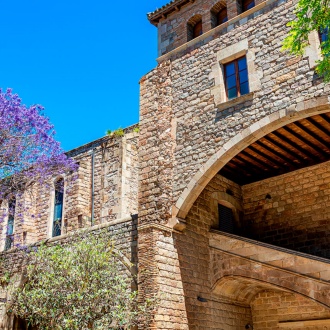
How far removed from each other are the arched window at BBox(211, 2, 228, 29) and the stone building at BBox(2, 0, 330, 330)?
37 mm

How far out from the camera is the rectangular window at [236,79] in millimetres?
11516

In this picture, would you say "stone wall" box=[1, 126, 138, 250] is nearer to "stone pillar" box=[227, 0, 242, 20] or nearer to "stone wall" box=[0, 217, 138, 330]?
"stone wall" box=[0, 217, 138, 330]

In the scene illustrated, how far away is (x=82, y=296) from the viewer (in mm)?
9656

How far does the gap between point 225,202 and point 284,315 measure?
3372 millimetres

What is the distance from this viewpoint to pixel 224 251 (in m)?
12.1

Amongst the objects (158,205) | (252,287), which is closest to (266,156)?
(158,205)

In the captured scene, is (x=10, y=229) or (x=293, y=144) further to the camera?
(x=10, y=229)

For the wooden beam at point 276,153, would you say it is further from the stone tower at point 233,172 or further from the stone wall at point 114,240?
the stone wall at point 114,240

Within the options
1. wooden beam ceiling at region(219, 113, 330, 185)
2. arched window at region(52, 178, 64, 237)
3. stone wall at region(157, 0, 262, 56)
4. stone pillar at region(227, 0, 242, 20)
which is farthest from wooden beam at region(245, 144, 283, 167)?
arched window at region(52, 178, 64, 237)

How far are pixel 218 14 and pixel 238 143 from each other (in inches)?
167

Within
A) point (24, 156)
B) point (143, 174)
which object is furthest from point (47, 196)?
point (143, 174)

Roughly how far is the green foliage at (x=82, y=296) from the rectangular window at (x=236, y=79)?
15.7 feet

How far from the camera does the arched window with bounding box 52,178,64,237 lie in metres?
18.9

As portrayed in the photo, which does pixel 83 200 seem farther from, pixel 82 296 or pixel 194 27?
pixel 82 296
